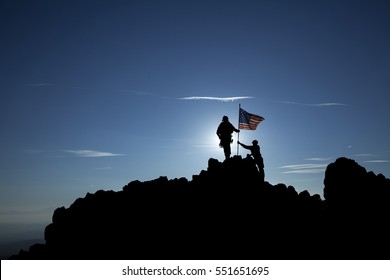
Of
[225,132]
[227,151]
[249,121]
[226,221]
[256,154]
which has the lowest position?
[226,221]

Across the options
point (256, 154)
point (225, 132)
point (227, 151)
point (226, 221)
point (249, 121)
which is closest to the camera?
point (226, 221)

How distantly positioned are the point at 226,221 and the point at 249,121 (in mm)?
10226

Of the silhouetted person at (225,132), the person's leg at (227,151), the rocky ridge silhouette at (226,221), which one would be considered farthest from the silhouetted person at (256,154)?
the silhouetted person at (225,132)

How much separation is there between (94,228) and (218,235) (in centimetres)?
1293

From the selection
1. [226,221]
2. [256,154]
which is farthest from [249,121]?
[226,221]

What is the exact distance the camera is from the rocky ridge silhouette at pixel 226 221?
21.1 meters

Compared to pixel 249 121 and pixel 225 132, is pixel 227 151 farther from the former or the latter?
pixel 249 121

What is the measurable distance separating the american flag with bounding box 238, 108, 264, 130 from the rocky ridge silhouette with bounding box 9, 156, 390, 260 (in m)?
3.44

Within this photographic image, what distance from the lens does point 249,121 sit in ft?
85.7

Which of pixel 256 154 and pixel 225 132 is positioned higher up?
pixel 225 132

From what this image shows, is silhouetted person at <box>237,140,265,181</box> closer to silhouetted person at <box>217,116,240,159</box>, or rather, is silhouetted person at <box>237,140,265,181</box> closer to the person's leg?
the person's leg
